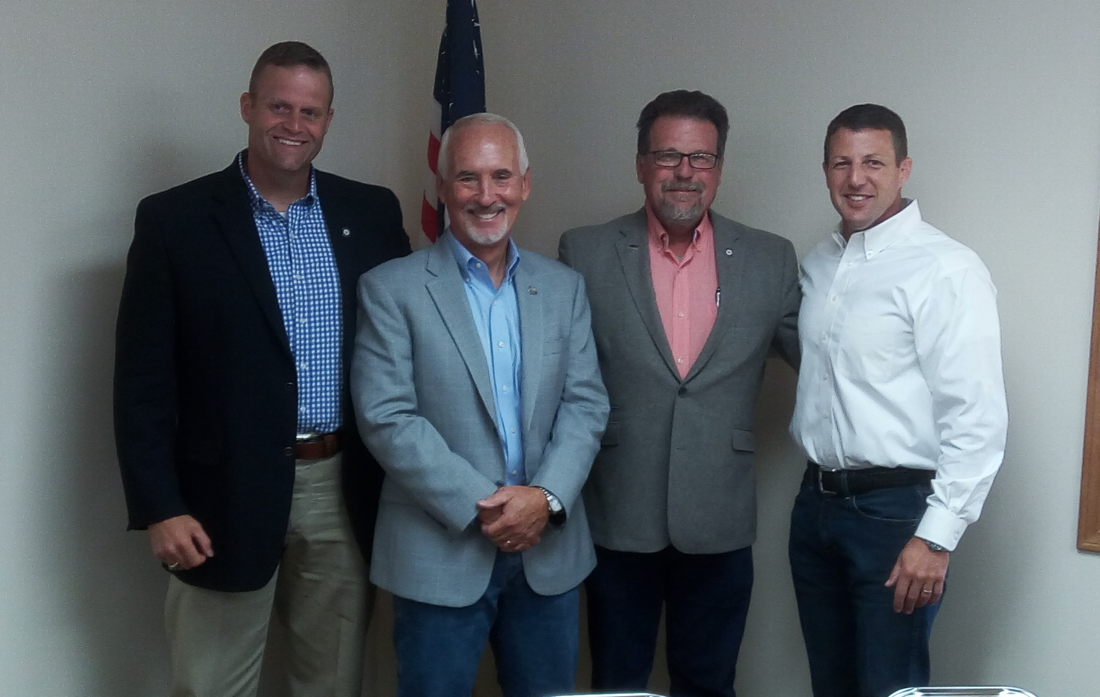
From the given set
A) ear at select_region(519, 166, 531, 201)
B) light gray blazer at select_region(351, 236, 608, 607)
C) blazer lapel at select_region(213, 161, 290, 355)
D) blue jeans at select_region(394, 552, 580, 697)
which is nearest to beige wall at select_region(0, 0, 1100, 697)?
blazer lapel at select_region(213, 161, 290, 355)

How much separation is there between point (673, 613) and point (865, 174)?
3.71ft

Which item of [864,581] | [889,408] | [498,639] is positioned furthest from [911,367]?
[498,639]

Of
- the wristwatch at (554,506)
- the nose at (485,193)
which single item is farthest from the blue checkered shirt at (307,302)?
the wristwatch at (554,506)

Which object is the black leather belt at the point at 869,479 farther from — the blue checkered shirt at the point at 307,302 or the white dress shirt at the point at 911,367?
the blue checkered shirt at the point at 307,302

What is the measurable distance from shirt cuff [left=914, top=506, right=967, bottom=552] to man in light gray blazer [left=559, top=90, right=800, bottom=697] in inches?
18.6

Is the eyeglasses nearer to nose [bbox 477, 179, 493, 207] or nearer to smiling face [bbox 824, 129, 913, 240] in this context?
smiling face [bbox 824, 129, 913, 240]

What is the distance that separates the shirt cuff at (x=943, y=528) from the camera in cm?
191

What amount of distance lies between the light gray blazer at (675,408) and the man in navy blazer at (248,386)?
1.80 ft

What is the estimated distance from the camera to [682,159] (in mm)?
2271

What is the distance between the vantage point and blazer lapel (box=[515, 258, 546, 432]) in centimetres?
198

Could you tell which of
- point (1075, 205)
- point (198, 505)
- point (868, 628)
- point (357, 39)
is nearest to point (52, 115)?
point (198, 505)

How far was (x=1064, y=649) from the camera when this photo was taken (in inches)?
94.7

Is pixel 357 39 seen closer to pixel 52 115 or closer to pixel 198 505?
pixel 52 115

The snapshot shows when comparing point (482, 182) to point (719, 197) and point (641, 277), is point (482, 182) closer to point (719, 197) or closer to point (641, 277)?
point (641, 277)
